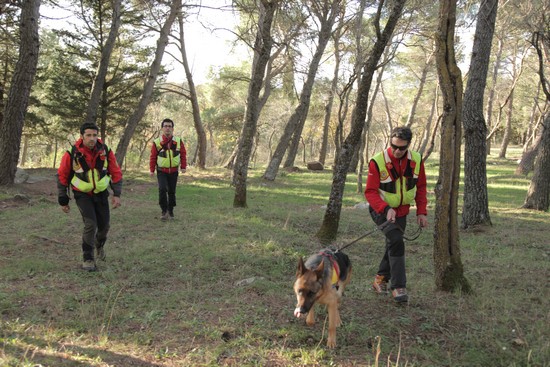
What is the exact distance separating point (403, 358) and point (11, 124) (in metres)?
12.0

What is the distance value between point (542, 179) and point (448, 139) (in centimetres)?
790

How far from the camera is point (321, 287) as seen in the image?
3.59 m

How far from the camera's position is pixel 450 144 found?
4570mm

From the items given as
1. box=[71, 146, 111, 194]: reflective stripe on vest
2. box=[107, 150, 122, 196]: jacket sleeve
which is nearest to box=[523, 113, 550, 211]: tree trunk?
box=[107, 150, 122, 196]: jacket sleeve

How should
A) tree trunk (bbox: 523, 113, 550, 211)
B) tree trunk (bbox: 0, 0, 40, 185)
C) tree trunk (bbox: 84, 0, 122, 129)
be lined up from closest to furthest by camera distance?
tree trunk (bbox: 523, 113, 550, 211), tree trunk (bbox: 0, 0, 40, 185), tree trunk (bbox: 84, 0, 122, 129)

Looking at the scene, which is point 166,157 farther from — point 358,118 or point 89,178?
point 358,118

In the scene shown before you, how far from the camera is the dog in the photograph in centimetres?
348

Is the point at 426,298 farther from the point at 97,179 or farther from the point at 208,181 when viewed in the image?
the point at 208,181

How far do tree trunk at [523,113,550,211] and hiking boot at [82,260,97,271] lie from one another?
1049 centimetres

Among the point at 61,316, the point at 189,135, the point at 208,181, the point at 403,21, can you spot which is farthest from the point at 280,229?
the point at 189,135

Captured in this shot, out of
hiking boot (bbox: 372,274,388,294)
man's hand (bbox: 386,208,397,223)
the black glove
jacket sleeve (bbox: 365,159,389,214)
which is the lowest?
hiking boot (bbox: 372,274,388,294)

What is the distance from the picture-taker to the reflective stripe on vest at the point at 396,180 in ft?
14.5

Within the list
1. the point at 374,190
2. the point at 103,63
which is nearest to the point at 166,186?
the point at 374,190

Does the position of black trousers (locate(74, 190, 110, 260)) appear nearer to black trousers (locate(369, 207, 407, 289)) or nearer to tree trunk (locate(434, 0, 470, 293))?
black trousers (locate(369, 207, 407, 289))
